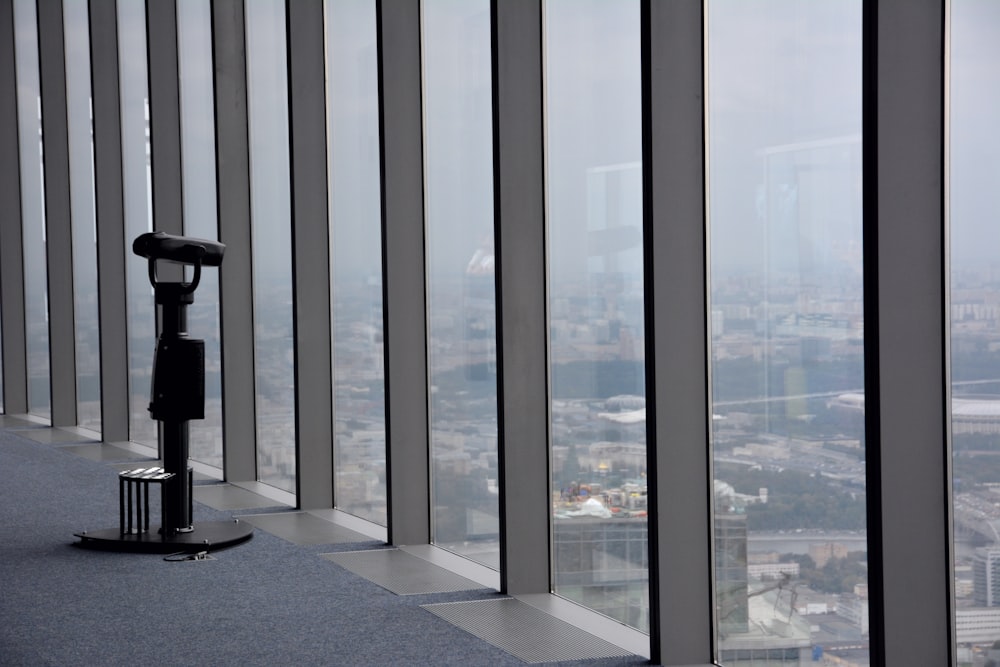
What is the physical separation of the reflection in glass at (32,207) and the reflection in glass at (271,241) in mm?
3706

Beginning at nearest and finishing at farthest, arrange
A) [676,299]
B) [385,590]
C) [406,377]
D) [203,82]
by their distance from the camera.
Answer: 1. [676,299]
2. [385,590]
3. [406,377]
4. [203,82]

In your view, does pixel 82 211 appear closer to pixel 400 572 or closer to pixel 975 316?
pixel 400 572

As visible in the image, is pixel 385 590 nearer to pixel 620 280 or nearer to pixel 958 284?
pixel 620 280

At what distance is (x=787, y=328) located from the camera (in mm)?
2729

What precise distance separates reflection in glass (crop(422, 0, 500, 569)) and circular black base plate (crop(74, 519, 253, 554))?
87 cm

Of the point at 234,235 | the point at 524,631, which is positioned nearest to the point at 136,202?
the point at 234,235

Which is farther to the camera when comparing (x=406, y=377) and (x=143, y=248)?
(x=406, y=377)

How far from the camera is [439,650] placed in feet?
9.95

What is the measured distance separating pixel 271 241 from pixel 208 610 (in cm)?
282

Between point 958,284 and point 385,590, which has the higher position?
point 958,284

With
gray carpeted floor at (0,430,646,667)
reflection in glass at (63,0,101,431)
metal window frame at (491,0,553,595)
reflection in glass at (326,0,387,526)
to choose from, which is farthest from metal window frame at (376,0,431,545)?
reflection in glass at (63,0,101,431)

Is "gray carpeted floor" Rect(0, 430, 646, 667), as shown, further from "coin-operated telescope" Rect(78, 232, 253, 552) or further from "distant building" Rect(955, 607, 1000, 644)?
"distant building" Rect(955, 607, 1000, 644)

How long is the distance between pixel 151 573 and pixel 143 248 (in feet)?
4.10

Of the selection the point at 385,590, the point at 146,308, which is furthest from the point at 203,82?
the point at 385,590
